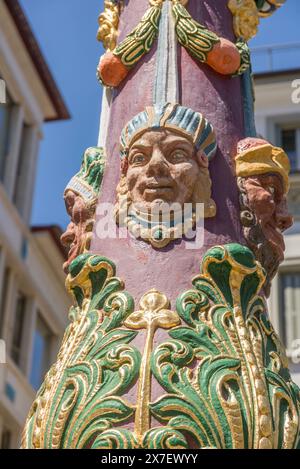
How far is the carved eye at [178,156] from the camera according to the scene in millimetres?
5223

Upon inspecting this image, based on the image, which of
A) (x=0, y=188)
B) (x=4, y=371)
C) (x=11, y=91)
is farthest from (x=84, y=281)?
(x=11, y=91)

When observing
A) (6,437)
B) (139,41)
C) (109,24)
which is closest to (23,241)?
(6,437)

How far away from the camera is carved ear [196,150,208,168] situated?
208 inches

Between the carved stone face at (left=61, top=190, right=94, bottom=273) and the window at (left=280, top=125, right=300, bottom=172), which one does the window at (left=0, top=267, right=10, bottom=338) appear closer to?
the window at (left=280, top=125, right=300, bottom=172)

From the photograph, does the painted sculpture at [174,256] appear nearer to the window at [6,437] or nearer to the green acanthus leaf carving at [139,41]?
the green acanthus leaf carving at [139,41]

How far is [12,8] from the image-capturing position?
2072 cm

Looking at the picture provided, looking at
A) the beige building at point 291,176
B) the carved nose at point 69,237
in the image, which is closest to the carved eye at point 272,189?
the carved nose at point 69,237

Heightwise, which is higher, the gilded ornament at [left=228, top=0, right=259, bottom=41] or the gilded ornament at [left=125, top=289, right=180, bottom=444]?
the gilded ornament at [left=228, top=0, right=259, bottom=41]

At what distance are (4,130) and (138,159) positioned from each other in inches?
651

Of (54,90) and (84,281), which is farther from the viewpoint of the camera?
(54,90)

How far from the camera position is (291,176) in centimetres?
1745

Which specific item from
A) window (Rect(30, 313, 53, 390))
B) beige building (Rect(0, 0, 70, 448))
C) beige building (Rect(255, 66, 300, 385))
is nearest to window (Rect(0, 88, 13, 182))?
beige building (Rect(0, 0, 70, 448))

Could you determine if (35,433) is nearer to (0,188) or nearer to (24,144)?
(0,188)

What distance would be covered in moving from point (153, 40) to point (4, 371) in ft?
43.3
